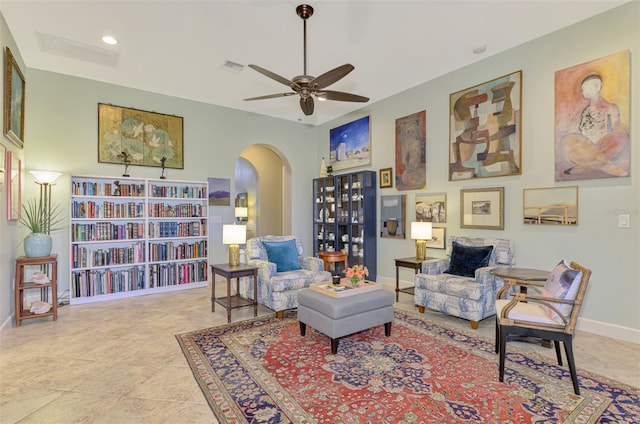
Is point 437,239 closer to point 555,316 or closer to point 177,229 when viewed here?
point 555,316

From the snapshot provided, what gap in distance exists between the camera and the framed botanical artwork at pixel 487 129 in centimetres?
391

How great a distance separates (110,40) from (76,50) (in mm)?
600

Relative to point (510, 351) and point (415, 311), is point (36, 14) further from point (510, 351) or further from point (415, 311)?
point (510, 351)

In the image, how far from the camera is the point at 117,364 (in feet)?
8.71

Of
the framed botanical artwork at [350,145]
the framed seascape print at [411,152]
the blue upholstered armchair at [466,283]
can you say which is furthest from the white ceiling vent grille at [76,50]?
the blue upholstered armchair at [466,283]

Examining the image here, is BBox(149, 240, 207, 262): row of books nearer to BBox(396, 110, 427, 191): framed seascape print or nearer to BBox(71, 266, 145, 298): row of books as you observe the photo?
BBox(71, 266, 145, 298): row of books

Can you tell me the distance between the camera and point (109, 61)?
4.28 metres

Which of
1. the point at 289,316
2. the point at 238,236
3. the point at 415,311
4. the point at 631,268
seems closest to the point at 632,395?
the point at 631,268

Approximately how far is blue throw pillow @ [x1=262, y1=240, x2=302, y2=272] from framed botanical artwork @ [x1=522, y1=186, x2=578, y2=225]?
291cm

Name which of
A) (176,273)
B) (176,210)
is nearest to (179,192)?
(176,210)

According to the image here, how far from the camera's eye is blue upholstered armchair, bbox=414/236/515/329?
135 inches

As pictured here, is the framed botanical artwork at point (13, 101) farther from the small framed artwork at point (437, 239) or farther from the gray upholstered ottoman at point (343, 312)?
the small framed artwork at point (437, 239)

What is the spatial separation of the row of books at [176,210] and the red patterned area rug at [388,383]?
260cm

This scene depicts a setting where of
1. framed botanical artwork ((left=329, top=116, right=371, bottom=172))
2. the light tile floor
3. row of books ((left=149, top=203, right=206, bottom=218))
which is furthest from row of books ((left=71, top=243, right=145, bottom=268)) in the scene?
framed botanical artwork ((left=329, top=116, right=371, bottom=172))
